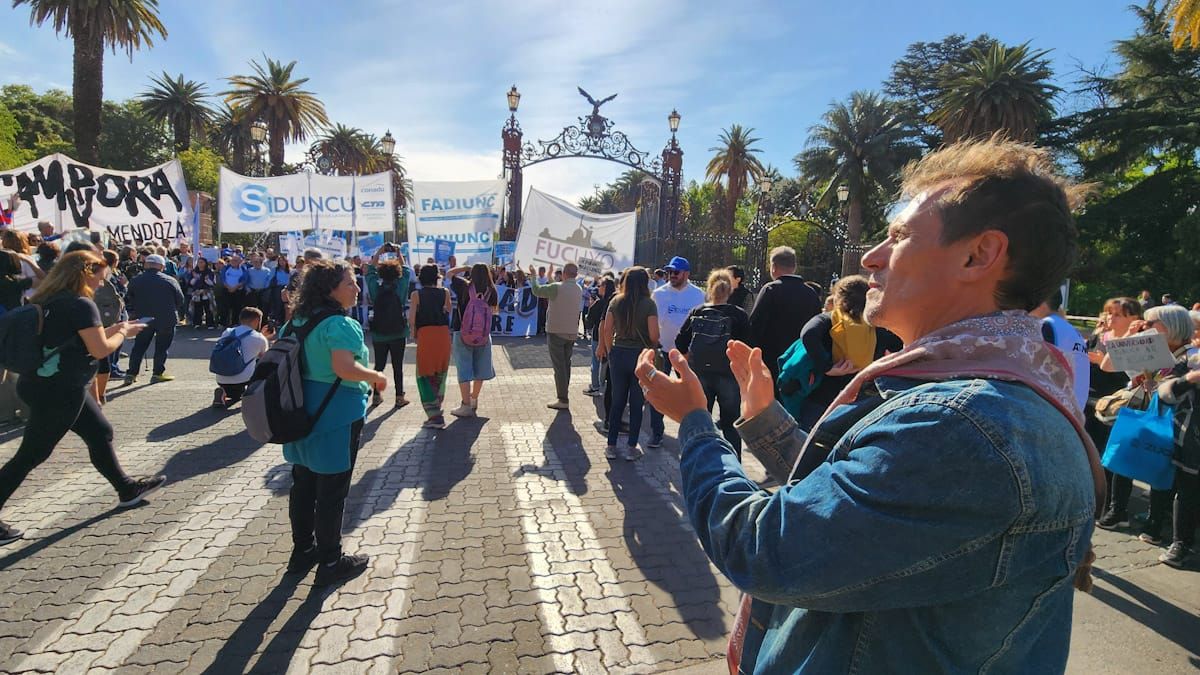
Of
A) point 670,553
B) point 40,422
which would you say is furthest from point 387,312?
point 670,553

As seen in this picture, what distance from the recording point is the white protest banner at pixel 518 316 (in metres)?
14.6

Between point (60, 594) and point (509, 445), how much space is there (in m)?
3.57

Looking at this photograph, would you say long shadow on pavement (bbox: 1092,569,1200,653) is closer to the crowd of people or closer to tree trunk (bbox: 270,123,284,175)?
the crowd of people

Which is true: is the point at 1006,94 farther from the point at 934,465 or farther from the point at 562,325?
the point at 934,465

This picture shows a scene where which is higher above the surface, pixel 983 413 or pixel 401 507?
pixel 983 413

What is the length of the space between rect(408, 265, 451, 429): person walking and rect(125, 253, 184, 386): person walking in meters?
3.94

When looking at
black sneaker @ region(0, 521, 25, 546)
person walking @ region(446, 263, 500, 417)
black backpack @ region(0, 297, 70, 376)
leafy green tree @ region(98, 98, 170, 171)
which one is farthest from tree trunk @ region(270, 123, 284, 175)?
black sneaker @ region(0, 521, 25, 546)

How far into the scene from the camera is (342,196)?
51.6 ft

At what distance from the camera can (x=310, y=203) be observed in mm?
15648

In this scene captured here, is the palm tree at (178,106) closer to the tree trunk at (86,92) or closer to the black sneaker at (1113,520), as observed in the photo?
the tree trunk at (86,92)

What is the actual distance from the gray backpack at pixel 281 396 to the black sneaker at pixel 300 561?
0.76m

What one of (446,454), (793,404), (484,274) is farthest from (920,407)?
(484,274)

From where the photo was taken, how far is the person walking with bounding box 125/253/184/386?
7863 mm

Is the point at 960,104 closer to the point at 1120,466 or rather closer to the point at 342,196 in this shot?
the point at 342,196
